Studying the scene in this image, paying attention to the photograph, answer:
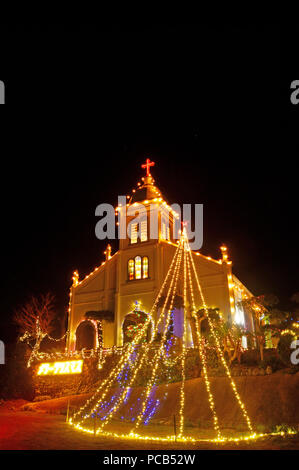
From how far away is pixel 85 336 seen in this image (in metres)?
31.4

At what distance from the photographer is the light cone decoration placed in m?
14.3

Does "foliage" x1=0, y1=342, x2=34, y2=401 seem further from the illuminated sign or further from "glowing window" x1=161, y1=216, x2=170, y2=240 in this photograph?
"glowing window" x1=161, y1=216, x2=170, y2=240

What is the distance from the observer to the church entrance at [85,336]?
30.8m

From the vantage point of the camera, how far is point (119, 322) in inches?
1179

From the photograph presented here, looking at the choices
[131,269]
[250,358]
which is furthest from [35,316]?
[250,358]

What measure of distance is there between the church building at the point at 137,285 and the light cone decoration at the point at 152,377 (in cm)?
73

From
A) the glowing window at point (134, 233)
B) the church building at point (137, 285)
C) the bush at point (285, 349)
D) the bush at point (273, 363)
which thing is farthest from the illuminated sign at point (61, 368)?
the bush at point (285, 349)

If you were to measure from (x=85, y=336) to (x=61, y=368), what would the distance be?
5596mm

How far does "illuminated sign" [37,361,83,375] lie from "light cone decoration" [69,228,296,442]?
9.25 feet

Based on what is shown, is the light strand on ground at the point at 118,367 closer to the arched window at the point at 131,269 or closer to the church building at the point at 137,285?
the church building at the point at 137,285

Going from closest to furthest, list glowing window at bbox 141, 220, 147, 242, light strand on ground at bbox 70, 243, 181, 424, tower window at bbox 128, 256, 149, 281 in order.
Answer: light strand on ground at bbox 70, 243, 181, 424 < tower window at bbox 128, 256, 149, 281 < glowing window at bbox 141, 220, 147, 242

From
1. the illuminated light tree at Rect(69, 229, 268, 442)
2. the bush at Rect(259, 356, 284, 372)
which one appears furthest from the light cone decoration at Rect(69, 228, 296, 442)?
the bush at Rect(259, 356, 284, 372)
